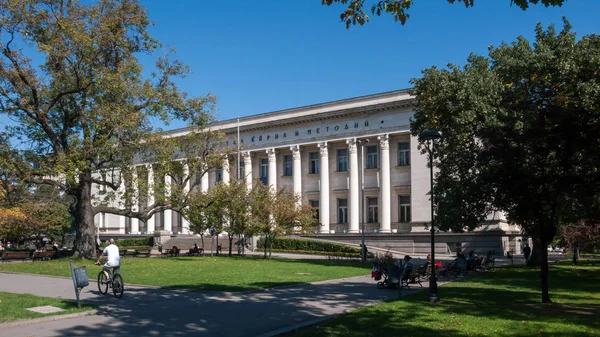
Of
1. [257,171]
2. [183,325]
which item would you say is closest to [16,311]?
[183,325]

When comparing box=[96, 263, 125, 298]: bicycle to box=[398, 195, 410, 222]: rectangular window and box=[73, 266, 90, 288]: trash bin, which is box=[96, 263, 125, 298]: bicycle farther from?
box=[398, 195, 410, 222]: rectangular window

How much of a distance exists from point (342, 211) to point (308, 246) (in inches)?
326

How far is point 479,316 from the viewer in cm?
1358

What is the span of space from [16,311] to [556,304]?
1449cm

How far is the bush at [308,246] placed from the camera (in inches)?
1976

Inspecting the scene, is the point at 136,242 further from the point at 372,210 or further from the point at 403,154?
the point at 403,154

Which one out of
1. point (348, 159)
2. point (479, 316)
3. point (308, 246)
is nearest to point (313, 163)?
point (348, 159)

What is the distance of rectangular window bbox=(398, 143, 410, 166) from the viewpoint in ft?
184

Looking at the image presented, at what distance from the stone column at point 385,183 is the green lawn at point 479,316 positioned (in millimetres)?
34826

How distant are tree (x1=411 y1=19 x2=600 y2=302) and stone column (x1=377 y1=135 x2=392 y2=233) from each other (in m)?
21.4

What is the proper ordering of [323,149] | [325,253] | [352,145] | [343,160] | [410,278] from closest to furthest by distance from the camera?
[410,278]
[325,253]
[352,145]
[323,149]
[343,160]

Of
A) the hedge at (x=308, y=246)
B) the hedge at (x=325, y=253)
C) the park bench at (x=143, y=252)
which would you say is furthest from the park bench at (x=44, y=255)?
the hedge at (x=308, y=246)

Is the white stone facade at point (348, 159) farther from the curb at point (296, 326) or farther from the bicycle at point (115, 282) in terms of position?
the curb at point (296, 326)

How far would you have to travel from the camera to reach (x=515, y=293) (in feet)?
63.3
